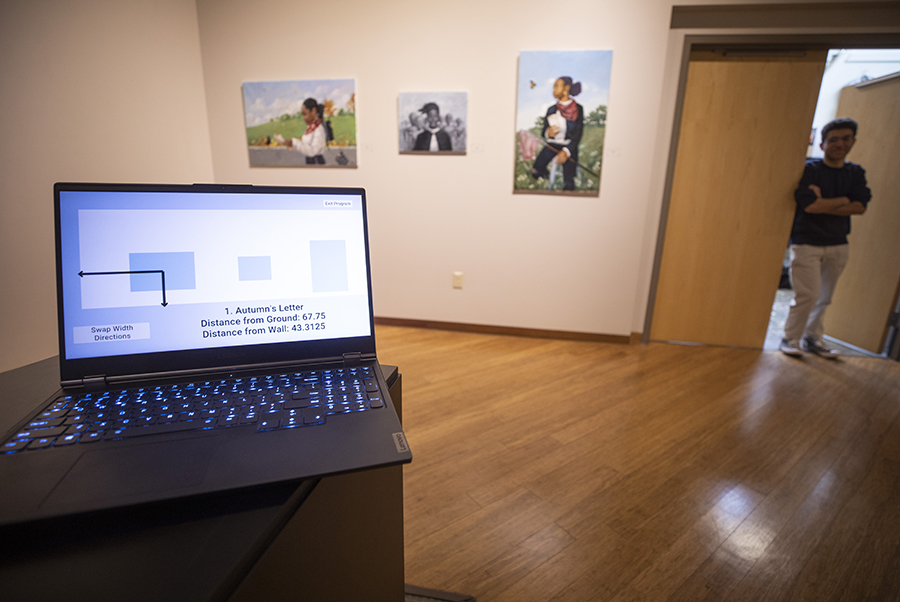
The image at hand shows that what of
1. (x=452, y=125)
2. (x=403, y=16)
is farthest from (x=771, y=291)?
(x=403, y=16)

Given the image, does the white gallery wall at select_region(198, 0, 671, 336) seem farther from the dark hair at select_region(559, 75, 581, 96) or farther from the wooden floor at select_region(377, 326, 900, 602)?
the wooden floor at select_region(377, 326, 900, 602)

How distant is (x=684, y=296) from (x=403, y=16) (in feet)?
8.46

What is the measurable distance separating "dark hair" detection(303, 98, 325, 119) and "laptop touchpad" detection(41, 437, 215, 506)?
271cm

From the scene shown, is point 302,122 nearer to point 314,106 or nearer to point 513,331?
point 314,106

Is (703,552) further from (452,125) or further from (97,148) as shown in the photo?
(97,148)

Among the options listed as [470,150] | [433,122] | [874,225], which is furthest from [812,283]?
[433,122]

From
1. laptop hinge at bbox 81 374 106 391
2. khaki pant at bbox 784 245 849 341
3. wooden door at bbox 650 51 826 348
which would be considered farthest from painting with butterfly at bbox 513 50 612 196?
laptop hinge at bbox 81 374 106 391

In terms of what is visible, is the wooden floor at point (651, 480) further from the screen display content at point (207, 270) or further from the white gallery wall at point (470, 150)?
the screen display content at point (207, 270)

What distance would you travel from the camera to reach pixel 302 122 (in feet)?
8.99

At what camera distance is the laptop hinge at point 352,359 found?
69 centimetres

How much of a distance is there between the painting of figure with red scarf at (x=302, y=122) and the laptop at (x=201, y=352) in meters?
2.27

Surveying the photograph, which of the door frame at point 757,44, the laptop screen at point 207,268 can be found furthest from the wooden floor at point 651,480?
the door frame at point 757,44

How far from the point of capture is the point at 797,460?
1.58 meters

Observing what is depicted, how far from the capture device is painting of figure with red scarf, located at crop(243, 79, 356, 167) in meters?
2.67
